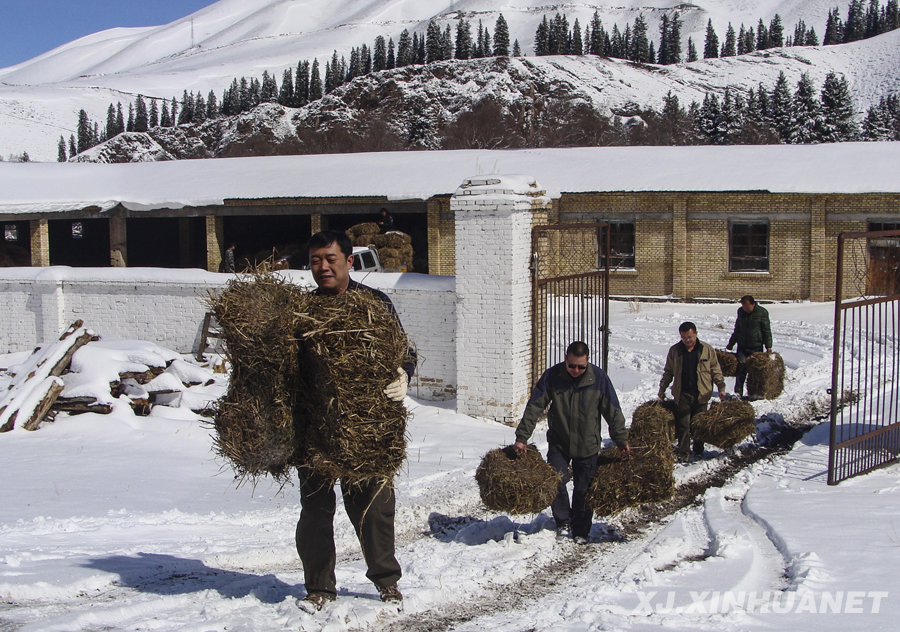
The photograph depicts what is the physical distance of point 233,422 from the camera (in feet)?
14.7

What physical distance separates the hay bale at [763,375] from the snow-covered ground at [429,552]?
206 cm

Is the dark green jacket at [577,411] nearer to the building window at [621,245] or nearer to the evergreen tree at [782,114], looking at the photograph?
the building window at [621,245]

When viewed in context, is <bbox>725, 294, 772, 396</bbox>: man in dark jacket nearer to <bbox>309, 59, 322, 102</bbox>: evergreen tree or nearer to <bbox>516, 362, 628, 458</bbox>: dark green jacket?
<bbox>516, 362, 628, 458</bbox>: dark green jacket

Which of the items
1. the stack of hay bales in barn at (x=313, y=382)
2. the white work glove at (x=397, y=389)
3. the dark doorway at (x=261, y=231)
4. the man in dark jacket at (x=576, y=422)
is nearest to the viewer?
the stack of hay bales in barn at (x=313, y=382)

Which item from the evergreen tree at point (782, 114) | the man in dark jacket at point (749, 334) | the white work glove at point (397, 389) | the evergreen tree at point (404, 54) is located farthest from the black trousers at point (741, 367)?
the evergreen tree at point (404, 54)

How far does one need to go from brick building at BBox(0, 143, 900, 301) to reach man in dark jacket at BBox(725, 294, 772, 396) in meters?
9.98

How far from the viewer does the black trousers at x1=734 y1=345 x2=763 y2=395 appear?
40.1ft

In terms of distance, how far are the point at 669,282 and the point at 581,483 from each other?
18.4 meters

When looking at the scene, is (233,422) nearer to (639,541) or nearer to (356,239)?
(639,541)

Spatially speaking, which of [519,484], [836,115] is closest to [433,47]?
[836,115]

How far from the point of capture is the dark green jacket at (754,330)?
12386 millimetres

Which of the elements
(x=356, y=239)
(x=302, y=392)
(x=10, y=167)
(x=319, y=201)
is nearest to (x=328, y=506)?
(x=302, y=392)

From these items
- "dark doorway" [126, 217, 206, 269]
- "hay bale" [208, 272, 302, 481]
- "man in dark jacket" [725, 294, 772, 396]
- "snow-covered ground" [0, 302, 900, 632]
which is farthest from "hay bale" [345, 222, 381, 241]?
"hay bale" [208, 272, 302, 481]

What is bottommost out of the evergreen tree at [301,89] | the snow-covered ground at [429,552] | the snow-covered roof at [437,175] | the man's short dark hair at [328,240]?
the snow-covered ground at [429,552]
